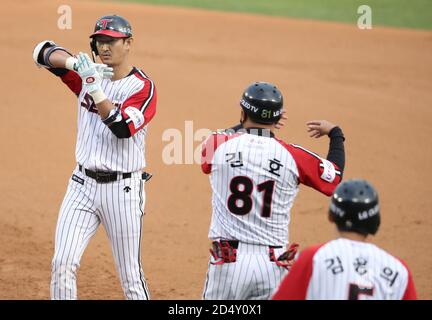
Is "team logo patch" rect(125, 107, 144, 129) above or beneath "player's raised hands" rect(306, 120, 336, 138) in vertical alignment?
above

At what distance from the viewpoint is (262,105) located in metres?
4.81

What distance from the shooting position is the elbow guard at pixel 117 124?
5.28 meters

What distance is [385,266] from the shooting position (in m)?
3.79

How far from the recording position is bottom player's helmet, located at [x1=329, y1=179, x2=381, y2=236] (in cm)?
385

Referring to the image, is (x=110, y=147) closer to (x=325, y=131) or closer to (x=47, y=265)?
(x=325, y=131)

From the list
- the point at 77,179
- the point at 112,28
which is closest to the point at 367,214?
the point at 77,179

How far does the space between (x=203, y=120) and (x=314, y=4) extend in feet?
36.7

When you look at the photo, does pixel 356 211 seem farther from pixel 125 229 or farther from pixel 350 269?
pixel 125 229

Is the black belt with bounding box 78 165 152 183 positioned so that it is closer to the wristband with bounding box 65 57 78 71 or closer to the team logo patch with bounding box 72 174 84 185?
the team logo patch with bounding box 72 174 84 185

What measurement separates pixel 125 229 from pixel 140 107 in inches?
34.2

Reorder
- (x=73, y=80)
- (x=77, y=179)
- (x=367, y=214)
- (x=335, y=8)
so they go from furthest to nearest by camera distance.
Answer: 1. (x=335, y=8)
2. (x=73, y=80)
3. (x=77, y=179)
4. (x=367, y=214)

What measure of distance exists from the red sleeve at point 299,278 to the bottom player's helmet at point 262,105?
125cm

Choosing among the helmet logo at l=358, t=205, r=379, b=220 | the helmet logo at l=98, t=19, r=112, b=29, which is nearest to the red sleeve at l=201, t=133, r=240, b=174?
the helmet logo at l=358, t=205, r=379, b=220
